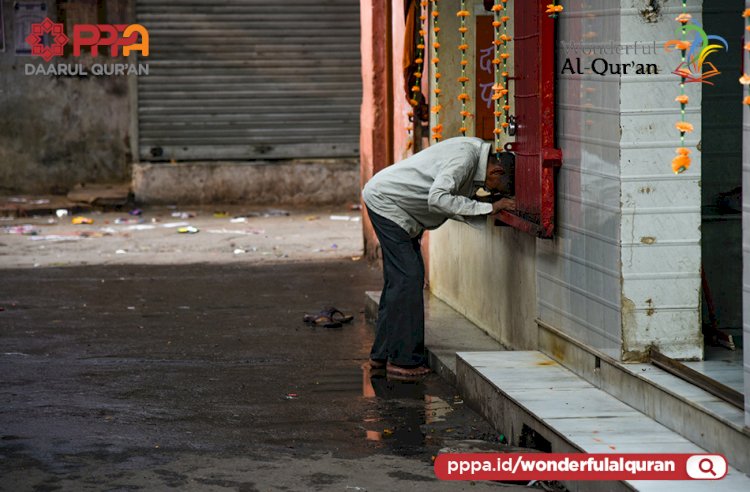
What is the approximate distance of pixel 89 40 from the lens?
1806 cm

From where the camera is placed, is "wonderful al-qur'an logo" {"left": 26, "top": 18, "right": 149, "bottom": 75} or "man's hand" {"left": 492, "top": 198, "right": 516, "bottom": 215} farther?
"wonderful al-qur'an logo" {"left": 26, "top": 18, "right": 149, "bottom": 75}

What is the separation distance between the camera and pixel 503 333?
26.9 ft

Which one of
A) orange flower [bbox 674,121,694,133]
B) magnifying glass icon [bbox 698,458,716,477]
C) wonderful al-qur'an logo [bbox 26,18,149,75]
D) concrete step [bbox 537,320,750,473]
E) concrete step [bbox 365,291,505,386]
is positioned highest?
wonderful al-qur'an logo [bbox 26,18,149,75]

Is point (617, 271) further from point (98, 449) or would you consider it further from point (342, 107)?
point (342, 107)

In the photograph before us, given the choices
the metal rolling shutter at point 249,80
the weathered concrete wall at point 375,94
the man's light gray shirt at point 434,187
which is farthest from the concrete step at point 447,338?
the metal rolling shutter at point 249,80

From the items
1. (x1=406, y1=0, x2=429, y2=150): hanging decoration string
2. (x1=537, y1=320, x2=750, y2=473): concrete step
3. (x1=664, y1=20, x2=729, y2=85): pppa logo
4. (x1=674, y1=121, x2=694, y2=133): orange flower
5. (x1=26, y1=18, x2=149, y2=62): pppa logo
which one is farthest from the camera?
(x1=26, y1=18, x2=149, y2=62): pppa logo

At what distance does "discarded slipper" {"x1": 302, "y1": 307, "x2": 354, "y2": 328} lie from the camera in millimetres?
9695

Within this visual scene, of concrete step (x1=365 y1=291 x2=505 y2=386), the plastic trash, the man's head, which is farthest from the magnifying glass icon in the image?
the plastic trash

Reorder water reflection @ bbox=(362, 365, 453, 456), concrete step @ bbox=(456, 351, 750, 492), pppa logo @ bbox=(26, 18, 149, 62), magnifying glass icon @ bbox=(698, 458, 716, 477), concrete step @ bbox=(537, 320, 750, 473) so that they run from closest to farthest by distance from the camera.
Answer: magnifying glass icon @ bbox=(698, 458, 716, 477) < concrete step @ bbox=(537, 320, 750, 473) < concrete step @ bbox=(456, 351, 750, 492) < water reflection @ bbox=(362, 365, 453, 456) < pppa logo @ bbox=(26, 18, 149, 62)

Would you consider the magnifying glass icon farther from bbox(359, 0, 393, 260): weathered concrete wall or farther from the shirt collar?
bbox(359, 0, 393, 260): weathered concrete wall

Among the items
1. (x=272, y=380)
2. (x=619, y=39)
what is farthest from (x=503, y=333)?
(x=619, y=39)

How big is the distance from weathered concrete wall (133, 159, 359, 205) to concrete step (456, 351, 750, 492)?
1109 centimetres

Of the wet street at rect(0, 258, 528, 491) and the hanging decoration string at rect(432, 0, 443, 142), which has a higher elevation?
the hanging decoration string at rect(432, 0, 443, 142)

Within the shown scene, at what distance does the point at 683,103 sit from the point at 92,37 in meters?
13.8
